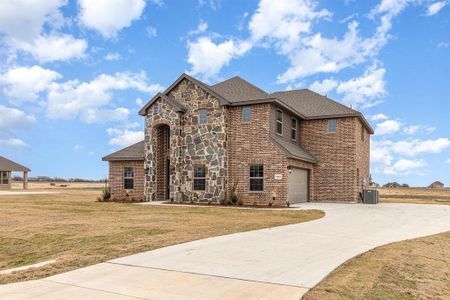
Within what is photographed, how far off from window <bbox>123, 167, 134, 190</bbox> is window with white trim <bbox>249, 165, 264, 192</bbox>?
9.23 meters

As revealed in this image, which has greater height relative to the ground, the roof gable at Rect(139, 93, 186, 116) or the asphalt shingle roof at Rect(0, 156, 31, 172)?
the roof gable at Rect(139, 93, 186, 116)

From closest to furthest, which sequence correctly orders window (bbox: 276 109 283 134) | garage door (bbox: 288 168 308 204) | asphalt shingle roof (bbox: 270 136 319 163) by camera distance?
asphalt shingle roof (bbox: 270 136 319 163) < garage door (bbox: 288 168 308 204) < window (bbox: 276 109 283 134)

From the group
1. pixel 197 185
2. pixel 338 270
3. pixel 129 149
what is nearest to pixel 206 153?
pixel 197 185

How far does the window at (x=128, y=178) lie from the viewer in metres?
28.6

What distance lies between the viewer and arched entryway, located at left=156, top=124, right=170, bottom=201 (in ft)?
89.5

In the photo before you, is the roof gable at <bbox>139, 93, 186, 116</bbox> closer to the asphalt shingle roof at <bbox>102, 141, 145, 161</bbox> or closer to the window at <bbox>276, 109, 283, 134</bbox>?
the asphalt shingle roof at <bbox>102, 141, 145, 161</bbox>

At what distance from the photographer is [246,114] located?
969 inches

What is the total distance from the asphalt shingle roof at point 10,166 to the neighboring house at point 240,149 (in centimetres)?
3262

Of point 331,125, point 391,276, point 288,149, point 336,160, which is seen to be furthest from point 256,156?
point 391,276

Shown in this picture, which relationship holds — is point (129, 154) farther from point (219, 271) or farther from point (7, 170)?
point (7, 170)

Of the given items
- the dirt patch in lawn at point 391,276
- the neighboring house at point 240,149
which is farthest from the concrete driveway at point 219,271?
the neighboring house at point 240,149

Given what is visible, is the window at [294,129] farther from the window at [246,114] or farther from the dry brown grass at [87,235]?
the dry brown grass at [87,235]

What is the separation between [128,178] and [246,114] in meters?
10.1

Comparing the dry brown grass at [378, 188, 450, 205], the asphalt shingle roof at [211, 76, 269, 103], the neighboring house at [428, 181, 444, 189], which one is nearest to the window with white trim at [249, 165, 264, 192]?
the asphalt shingle roof at [211, 76, 269, 103]
